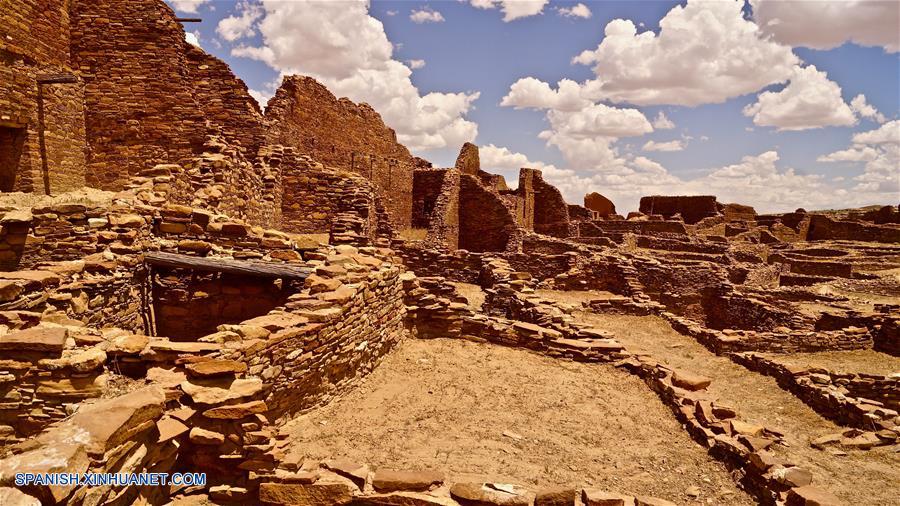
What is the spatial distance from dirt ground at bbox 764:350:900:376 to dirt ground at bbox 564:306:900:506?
5.11 feet

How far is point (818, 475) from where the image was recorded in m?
6.94

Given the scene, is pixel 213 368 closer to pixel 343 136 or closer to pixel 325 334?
pixel 325 334

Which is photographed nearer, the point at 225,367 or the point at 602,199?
the point at 225,367

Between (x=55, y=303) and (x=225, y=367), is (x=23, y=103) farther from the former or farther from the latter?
(x=225, y=367)

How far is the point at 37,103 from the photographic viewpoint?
11.2 m

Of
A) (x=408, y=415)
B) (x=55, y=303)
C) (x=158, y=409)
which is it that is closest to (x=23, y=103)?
(x=55, y=303)

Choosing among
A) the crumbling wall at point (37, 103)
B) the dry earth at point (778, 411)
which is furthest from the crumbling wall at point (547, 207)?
the crumbling wall at point (37, 103)

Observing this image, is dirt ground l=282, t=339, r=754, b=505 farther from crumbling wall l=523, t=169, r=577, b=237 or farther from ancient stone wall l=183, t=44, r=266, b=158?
crumbling wall l=523, t=169, r=577, b=237

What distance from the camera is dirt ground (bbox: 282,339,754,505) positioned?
5.92m

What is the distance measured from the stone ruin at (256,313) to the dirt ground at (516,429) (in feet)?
0.77

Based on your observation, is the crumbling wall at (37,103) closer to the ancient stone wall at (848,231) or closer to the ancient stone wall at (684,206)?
the ancient stone wall at (684,206)

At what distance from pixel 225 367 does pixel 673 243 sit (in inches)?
1103

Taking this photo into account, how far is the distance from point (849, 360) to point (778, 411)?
5209 millimetres

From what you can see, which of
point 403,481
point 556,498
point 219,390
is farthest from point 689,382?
point 219,390
